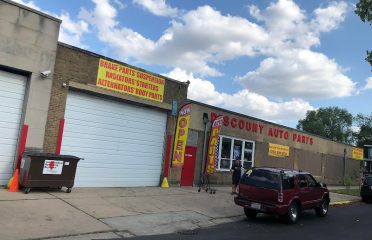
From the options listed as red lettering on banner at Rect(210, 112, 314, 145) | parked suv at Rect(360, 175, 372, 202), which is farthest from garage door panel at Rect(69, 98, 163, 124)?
parked suv at Rect(360, 175, 372, 202)

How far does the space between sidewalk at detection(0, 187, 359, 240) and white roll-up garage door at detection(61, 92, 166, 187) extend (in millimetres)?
1031

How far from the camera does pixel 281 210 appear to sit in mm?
12312

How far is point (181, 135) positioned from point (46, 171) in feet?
24.6

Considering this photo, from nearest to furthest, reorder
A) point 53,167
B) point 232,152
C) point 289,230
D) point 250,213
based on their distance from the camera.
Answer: point 289,230 → point 250,213 → point 53,167 → point 232,152

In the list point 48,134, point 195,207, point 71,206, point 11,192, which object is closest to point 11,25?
point 48,134

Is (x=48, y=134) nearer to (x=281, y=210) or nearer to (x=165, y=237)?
(x=165, y=237)

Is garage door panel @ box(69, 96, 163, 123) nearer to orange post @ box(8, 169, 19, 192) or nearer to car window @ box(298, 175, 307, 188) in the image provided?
orange post @ box(8, 169, 19, 192)

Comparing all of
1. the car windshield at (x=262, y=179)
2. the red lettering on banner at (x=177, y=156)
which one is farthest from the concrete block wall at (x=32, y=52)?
the car windshield at (x=262, y=179)

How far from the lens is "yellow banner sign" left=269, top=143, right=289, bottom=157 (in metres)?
27.6

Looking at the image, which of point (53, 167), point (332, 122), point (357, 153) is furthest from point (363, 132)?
point (53, 167)

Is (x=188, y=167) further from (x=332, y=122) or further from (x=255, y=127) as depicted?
(x=332, y=122)

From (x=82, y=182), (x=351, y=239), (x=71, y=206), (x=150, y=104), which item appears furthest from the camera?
(x=150, y=104)

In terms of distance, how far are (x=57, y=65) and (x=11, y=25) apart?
212 centimetres

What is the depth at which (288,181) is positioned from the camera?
12.9 meters
